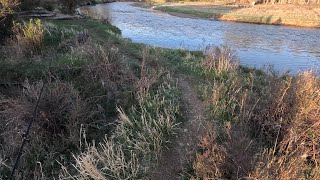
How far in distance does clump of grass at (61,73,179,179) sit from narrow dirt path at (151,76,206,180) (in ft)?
0.73

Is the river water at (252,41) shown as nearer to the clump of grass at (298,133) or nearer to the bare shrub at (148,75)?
the bare shrub at (148,75)

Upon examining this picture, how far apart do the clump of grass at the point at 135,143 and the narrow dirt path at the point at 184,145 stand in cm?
22

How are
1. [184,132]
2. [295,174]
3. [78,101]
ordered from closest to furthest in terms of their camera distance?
[295,174] < [184,132] < [78,101]

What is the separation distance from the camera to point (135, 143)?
734 centimetres

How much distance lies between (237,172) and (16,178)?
4.82m

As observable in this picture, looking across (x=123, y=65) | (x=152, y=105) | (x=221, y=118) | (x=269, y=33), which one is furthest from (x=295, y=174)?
(x=269, y=33)

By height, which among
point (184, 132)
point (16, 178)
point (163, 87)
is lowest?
point (16, 178)

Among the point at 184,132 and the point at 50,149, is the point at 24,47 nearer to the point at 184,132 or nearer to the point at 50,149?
the point at 50,149

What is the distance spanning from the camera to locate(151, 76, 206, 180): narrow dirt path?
6.65 m

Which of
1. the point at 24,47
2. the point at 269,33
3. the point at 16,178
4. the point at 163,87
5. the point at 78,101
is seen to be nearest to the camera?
the point at 16,178

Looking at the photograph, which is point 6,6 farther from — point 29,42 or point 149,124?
point 149,124

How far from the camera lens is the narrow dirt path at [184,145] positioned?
262 inches

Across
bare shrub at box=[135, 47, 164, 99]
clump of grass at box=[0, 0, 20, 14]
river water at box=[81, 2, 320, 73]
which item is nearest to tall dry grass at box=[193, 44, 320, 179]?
bare shrub at box=[135, 47, 164, 99]

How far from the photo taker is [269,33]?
1272 inches
